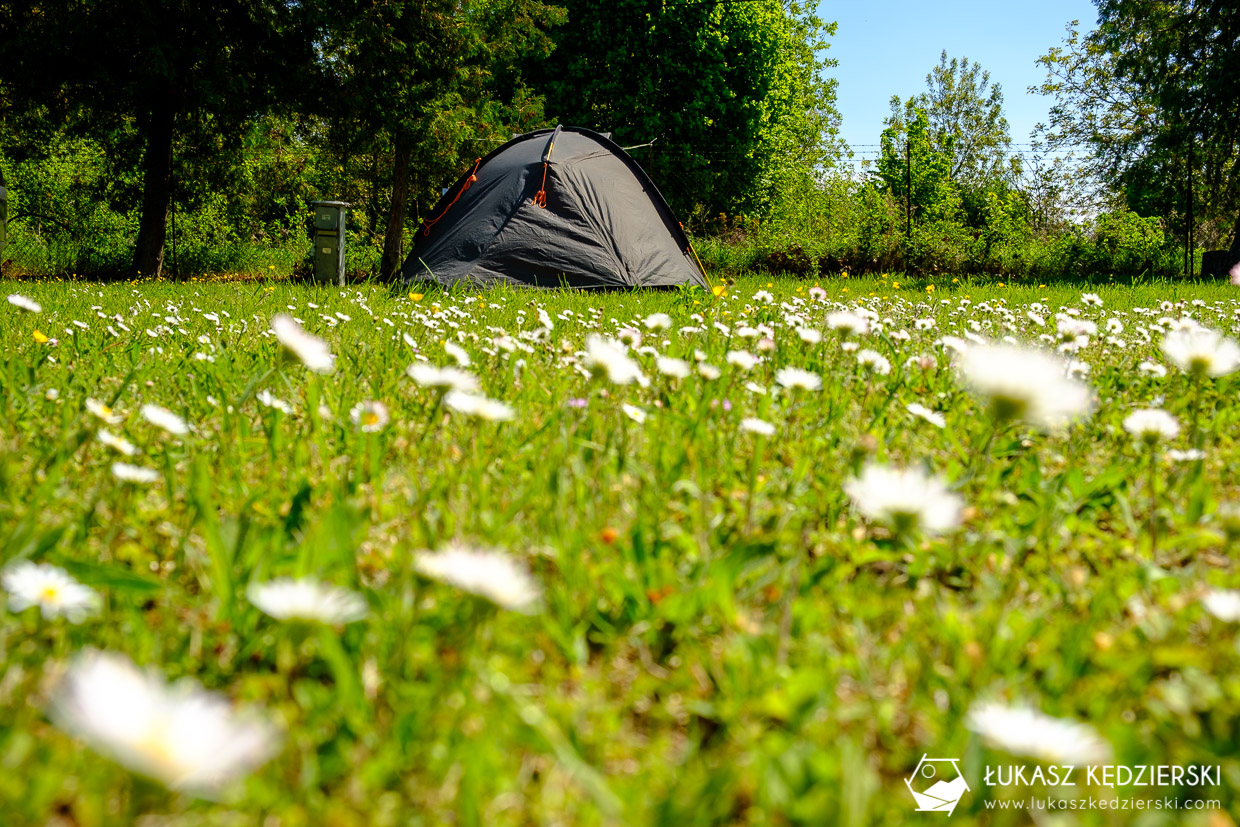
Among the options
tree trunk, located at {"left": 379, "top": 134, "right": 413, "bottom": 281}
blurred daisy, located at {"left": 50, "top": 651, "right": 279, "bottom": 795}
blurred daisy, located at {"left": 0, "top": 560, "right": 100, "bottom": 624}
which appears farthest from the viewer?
tree trunk, located at {"left": 379, "top": 134, "right": 413, "bottom": 281}

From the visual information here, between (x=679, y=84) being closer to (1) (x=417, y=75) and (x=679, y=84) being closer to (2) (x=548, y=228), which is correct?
(1) (x=417, y=75)

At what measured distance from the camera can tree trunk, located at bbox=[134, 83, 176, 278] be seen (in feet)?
31.2

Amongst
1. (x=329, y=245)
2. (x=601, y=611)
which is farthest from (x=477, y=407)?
(x=329, y=245)

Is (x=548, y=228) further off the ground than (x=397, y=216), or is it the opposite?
(x=397, y=216)

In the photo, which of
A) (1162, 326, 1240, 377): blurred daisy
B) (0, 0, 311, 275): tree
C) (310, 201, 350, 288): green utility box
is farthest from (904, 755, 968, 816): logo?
(0, 0, 311, 275): tree

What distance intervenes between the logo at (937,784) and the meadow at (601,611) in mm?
12

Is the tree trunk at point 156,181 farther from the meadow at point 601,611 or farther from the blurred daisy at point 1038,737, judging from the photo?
the blurred daisy at point 1038,737

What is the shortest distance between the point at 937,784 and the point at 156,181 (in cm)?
1140

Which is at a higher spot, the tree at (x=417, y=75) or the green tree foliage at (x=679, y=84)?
the green tree foliage at (x=679, y=84)

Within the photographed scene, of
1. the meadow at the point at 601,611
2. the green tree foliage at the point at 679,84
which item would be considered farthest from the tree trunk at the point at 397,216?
the meadow at the point at 601,611

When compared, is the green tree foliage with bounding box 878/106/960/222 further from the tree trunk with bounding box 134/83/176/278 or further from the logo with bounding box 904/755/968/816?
the logo with bounding box 904/755/968/816

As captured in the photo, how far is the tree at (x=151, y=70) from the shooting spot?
8.55m

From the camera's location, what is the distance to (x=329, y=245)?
8.01 m

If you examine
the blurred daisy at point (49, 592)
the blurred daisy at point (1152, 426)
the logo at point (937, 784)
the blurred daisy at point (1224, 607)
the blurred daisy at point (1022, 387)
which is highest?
the blurred daisy at point (1022, 387)
